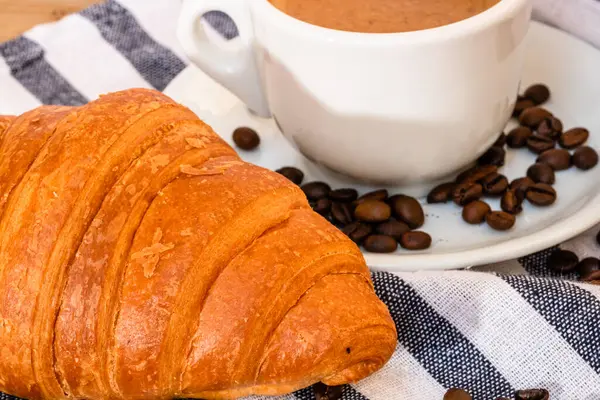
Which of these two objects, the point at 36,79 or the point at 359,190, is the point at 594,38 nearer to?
the point at 359,190

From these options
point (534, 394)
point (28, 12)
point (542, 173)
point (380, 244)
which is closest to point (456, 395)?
point (534, 394)

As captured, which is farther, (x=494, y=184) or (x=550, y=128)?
(x=550, y=128)

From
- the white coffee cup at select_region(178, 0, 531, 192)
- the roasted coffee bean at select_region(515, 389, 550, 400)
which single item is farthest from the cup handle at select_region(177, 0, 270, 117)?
the roasted coffee bean at select_region(515, 389, 550, 400)

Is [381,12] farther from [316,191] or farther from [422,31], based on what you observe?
[316,191]

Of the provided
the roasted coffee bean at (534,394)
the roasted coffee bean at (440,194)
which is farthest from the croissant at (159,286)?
the roasted coffee bean at (440,194)

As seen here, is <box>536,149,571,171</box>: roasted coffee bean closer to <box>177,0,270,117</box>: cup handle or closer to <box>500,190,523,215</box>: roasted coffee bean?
<box>500,190,523,215</box>: roasted coffee bean

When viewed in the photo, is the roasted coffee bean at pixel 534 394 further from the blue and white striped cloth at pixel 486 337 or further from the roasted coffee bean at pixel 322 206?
the roasted coffee bean at pixel 322 206

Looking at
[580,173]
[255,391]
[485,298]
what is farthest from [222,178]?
[580,173]
